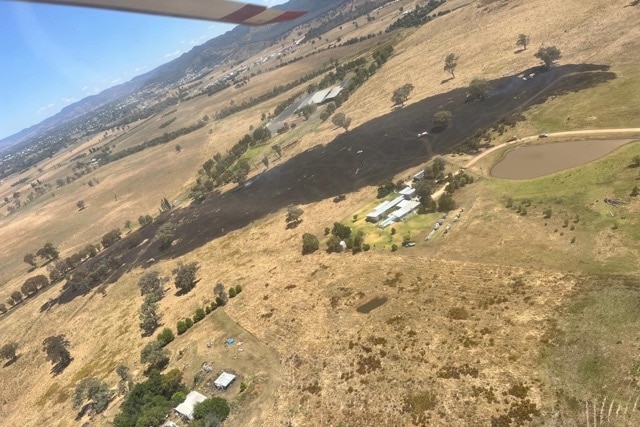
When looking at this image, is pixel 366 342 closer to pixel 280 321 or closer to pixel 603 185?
pixel 280 321

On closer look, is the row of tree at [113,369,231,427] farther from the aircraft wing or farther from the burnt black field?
the burnt black field

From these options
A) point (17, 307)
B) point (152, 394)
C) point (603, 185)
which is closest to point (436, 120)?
point (603, 185)

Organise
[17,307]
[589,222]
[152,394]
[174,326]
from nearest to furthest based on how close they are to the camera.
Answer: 1. [152,394]
2. [589,222]
3. [174,326]
4. [17,307]

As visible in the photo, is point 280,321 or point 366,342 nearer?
point 366,342

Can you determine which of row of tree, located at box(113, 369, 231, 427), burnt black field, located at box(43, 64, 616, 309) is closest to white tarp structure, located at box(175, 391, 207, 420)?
row of tree, located at box(113, 369, 231, 427)

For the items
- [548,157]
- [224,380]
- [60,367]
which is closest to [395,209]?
[548,157]

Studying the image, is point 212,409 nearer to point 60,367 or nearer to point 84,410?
point 84,410

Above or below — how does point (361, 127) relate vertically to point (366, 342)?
above
